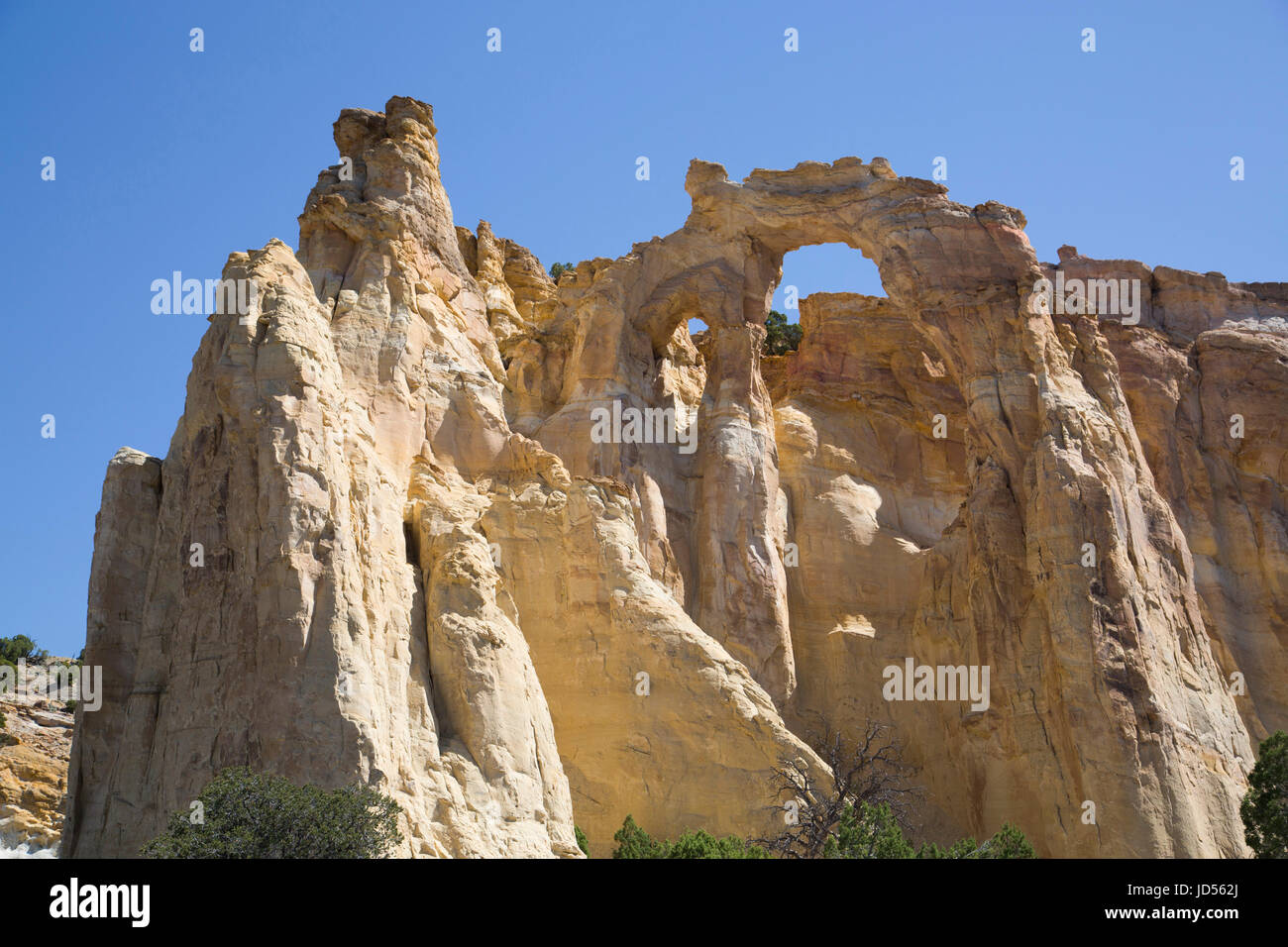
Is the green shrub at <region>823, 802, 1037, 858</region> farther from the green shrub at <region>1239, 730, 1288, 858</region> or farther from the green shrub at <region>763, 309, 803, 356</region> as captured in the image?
the green shrub at <region>763, 309, 803, 356</region>

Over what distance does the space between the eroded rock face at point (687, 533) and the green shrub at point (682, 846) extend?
5.36 feet

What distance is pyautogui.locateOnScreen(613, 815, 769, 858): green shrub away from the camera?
2754cm

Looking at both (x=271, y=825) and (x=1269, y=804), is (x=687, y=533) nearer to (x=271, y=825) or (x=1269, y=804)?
(x=1269, y=804)

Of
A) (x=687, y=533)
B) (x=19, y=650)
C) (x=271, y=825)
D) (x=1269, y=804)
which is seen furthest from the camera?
(x=19, y=650)

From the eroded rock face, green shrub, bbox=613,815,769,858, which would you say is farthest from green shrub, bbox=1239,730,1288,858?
green shrub, bbox=613,815,769,858

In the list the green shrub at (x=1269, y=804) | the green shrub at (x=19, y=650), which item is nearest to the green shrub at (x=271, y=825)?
the green shrub at (x=1269, y=804)

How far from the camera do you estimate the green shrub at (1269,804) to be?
2995 cm

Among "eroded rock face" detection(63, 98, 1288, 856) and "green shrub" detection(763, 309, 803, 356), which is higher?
"green shrub" detection(763, 309, 803, 356)

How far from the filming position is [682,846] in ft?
91.1

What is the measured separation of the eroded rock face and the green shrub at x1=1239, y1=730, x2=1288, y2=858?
3.52 m

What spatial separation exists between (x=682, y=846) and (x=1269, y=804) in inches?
470

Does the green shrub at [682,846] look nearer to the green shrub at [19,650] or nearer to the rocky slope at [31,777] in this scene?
the rocky slope at [31,777]

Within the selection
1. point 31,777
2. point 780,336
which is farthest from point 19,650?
point 780,336
